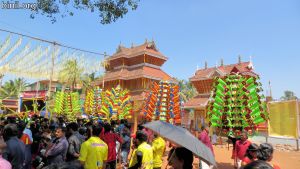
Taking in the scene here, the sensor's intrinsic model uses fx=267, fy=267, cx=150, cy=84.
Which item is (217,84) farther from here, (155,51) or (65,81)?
(65,81)

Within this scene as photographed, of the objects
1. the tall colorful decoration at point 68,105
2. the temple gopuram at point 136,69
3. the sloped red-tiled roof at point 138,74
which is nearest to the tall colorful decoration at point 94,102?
the tall colorful decoration at point 68,105

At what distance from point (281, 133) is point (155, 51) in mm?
16997

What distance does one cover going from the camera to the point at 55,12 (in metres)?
7.88

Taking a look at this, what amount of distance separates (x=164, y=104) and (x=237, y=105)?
4.61 m

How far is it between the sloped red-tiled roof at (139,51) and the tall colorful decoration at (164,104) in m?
16.1

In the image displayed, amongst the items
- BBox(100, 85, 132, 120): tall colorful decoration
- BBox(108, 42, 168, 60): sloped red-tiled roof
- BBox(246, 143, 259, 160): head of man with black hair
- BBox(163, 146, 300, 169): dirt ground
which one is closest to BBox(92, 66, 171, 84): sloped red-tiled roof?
BBox(108, 42, 168, 60): sloped red-tiled roof

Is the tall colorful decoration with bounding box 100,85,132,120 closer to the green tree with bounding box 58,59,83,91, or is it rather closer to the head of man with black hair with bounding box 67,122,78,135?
the head of man with black hair with bounding box 67,122,78,135

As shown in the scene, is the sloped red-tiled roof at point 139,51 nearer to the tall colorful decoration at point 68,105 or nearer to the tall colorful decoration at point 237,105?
the tall colorful decoration at point 68,105

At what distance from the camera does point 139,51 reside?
28.9 metres

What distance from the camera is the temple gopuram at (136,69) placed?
90.8ft

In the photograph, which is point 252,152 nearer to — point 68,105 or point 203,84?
point 68,105

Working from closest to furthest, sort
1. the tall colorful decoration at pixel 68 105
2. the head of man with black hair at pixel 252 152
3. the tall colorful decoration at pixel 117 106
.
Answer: the head of man with black hair at pixel 252 152, the tall colorful decoration at pixel 117 106, the tall colorful decoration at pixel 68 105

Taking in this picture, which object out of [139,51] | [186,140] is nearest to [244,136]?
[186,140]

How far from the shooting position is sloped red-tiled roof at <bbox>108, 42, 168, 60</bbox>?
2897cm
